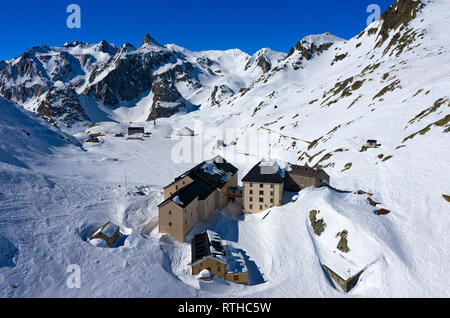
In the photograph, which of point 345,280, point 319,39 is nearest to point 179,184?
point 345,280

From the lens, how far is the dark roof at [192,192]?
33.7 metres

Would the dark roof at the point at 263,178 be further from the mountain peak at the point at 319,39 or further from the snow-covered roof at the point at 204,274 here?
the mountain peak at the point at 319,39

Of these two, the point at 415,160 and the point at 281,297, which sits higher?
the point at 415,160

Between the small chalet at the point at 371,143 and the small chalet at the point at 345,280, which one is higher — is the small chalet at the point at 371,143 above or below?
above

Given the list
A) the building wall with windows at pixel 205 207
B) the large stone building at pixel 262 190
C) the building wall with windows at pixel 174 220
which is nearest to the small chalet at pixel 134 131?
the building wall with windows at pixel 205 207

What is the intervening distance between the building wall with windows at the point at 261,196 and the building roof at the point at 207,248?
10.9 m

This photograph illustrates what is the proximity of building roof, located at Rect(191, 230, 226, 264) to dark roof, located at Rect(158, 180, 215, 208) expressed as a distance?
4.80 meters

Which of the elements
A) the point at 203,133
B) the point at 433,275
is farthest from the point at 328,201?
the point at 203,133

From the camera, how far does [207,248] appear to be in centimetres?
2828

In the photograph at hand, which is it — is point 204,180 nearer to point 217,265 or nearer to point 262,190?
point 262,190

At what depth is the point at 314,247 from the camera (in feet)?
96.6

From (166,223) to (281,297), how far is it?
16706 millimetres
